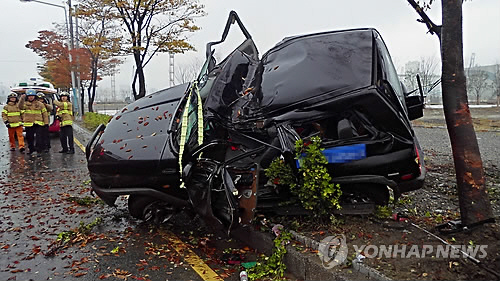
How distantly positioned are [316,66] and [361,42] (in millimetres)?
621

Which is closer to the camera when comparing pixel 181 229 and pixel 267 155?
pixel 267 155

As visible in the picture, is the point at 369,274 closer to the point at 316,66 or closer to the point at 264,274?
the point at 264,274

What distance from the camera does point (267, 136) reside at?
13.2 feet

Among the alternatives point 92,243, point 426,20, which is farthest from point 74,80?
point 426,20

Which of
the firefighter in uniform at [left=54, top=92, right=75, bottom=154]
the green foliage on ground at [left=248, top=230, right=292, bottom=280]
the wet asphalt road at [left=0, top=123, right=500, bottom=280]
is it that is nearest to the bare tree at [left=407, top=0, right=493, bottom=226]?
the green foliage on ground at [left=248, top=230, right=292, bottom=280]

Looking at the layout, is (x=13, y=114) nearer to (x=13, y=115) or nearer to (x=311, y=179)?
(x=13, y=115)

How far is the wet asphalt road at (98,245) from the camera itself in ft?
11.5

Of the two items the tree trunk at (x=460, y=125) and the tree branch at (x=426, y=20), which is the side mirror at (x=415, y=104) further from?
the tree trunk at (x=460, y=125)

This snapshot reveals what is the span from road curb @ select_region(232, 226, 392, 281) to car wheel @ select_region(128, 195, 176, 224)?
0.98 m

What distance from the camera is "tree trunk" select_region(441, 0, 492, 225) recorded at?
11.1ft

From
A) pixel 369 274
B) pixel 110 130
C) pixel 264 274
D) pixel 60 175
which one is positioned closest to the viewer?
pixel 369 274

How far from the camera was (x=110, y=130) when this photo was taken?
15.9 feet

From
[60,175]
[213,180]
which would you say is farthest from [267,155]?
[60,175]

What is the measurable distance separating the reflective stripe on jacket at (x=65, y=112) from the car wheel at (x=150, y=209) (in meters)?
6.53
